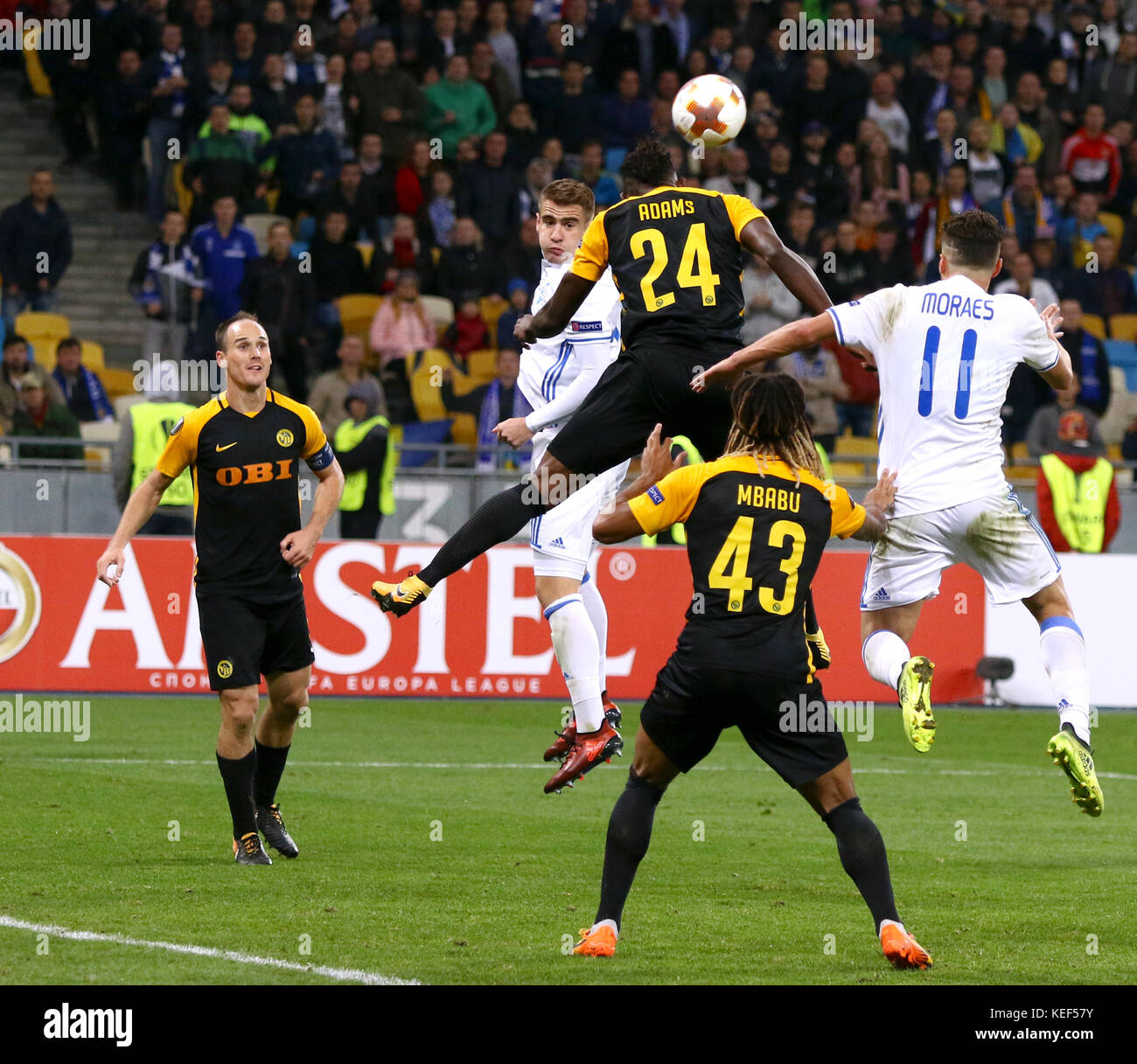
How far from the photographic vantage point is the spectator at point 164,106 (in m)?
20.5

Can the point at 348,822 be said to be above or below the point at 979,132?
below

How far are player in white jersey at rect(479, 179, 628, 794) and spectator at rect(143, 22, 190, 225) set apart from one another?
1148cm

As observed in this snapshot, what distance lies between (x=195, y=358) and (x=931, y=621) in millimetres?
7469

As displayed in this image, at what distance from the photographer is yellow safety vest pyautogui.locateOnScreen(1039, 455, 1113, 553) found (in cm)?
1708

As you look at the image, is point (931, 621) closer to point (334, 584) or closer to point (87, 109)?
point (334, 584)

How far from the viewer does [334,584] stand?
1542 centimetres

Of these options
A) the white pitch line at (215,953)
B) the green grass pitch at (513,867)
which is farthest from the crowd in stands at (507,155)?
the white pitch line at (215,953)

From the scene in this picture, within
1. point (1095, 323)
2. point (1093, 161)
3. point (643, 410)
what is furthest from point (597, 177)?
point (643, 410)

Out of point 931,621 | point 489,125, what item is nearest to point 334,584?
point 931,621

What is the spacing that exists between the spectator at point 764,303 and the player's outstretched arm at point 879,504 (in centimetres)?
1172

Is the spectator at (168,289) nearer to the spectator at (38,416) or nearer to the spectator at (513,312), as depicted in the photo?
the spectator at (38,416)

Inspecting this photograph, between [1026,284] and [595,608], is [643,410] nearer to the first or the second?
[595,608]

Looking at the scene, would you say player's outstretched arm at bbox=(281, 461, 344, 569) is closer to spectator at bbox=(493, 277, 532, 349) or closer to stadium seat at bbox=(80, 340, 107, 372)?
spectator at bbox=(493, 277, 532, 349)
